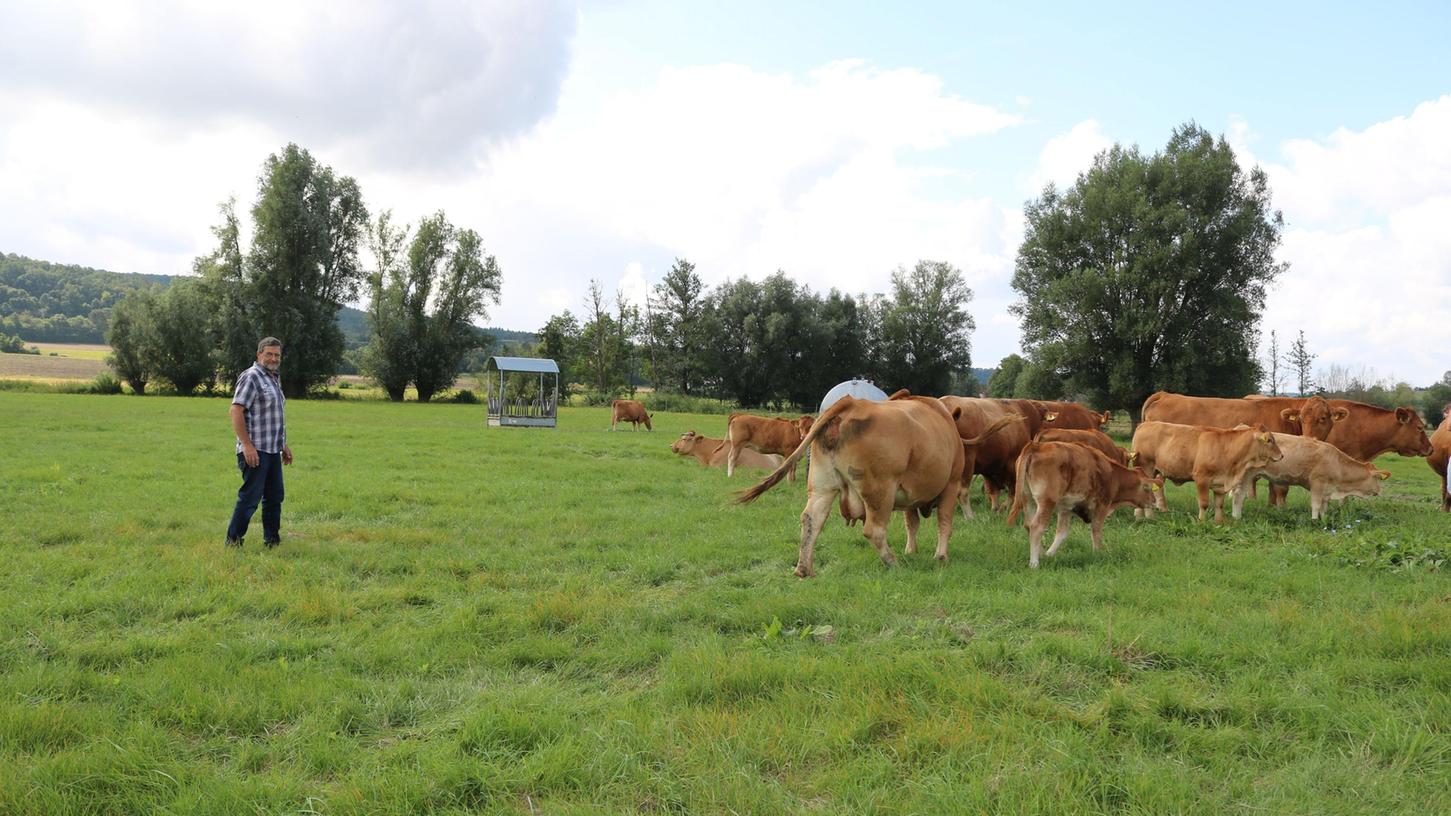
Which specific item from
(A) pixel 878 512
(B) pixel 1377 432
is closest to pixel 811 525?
(A) pixel 878 512

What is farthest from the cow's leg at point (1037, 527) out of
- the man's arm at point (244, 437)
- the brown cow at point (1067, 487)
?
the man's arm at point (244, 437)

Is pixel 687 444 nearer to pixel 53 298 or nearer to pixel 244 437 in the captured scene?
pixel 244 437

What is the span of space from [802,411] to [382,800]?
186 ft

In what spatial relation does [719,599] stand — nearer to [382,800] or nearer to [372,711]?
[372,711]

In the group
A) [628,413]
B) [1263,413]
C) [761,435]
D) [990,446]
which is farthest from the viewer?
[628,413]

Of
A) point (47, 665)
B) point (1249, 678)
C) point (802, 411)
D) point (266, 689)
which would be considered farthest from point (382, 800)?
point (802, 411)

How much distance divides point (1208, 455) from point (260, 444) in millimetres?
10824

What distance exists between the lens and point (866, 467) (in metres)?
6.99

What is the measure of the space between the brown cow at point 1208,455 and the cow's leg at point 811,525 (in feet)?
19.1

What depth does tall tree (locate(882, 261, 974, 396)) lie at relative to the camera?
213 feet

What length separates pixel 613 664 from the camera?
4.91 m

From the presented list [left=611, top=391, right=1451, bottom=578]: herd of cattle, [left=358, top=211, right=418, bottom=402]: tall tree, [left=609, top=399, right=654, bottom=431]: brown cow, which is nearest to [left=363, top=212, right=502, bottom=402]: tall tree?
[left=358, top=211, right=418, bottom=402]: tall tree

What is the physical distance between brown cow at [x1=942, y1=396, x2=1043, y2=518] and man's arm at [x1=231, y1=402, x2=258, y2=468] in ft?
24.2

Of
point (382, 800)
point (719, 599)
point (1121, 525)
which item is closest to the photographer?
point (382, 800)
